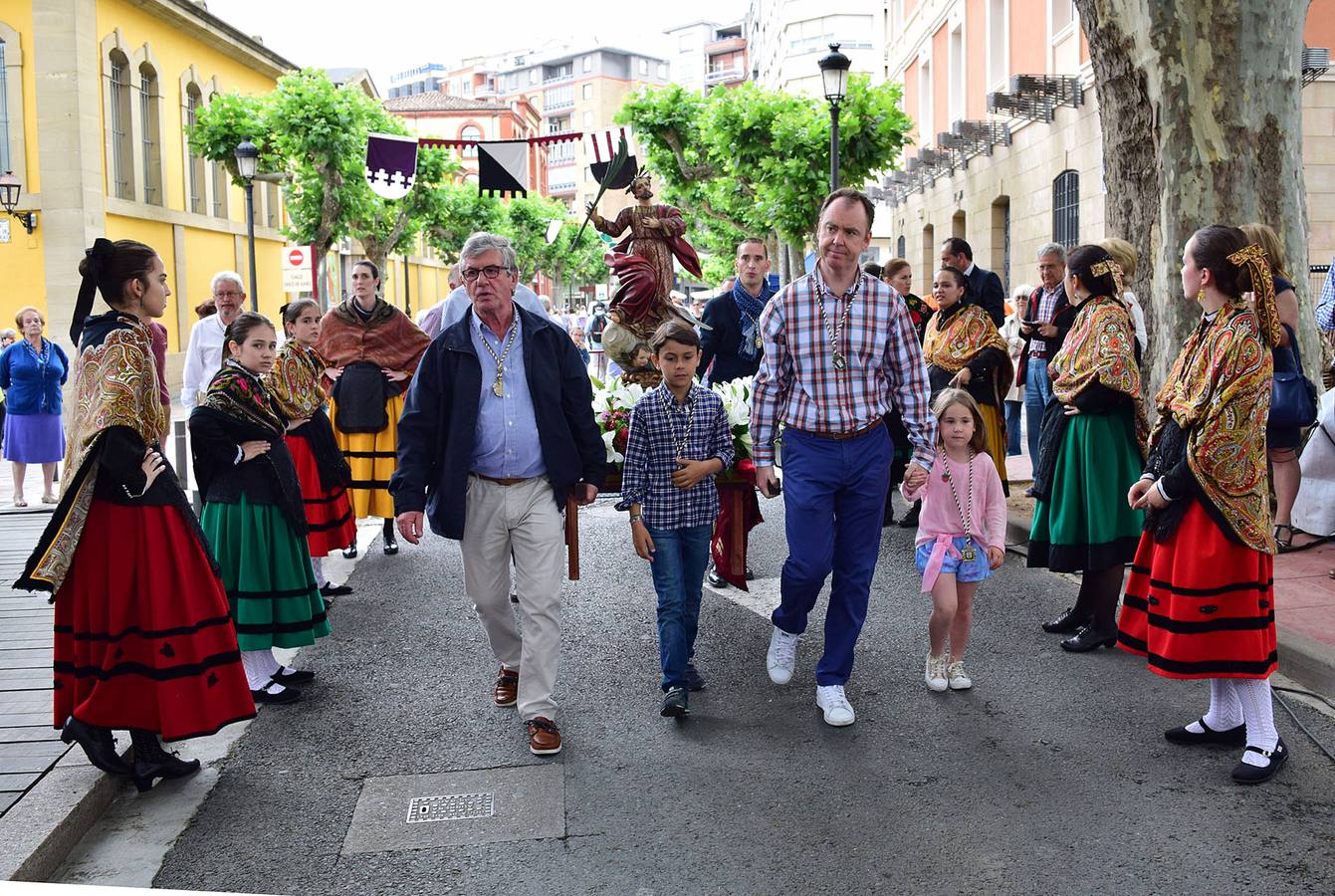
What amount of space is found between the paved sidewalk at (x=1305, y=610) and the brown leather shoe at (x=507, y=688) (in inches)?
143

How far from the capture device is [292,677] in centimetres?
592

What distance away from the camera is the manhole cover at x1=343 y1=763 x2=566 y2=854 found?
412cm

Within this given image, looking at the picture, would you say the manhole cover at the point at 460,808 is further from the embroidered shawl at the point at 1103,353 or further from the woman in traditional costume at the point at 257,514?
the embroidered shawl at the point at 1103,353

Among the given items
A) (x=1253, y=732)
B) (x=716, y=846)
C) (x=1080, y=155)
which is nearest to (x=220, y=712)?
(x=716, y=846)

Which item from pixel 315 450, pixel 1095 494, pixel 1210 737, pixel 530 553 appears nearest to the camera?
pixel 1210 737

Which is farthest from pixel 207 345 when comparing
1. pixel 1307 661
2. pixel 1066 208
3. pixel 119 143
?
pixel 119 143

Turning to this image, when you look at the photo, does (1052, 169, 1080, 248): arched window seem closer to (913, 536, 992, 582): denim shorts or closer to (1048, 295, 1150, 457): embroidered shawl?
(1048, 295, 1150, 457): embroidered shawl

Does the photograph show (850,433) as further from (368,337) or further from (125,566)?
(368,337)

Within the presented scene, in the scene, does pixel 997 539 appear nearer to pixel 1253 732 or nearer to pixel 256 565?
pixel 1253 732

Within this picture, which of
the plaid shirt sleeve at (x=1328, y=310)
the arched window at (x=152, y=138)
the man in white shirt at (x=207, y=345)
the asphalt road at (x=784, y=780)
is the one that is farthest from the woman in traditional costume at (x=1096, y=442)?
the arched window at (x=152, y=138)

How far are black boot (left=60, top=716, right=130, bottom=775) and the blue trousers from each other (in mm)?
2734

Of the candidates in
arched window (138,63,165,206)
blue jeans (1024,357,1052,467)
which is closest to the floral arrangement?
blue jeans (1024,357,1052,467)

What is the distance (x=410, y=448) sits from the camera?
16.5ft

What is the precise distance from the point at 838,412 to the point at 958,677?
1470 millimetres
